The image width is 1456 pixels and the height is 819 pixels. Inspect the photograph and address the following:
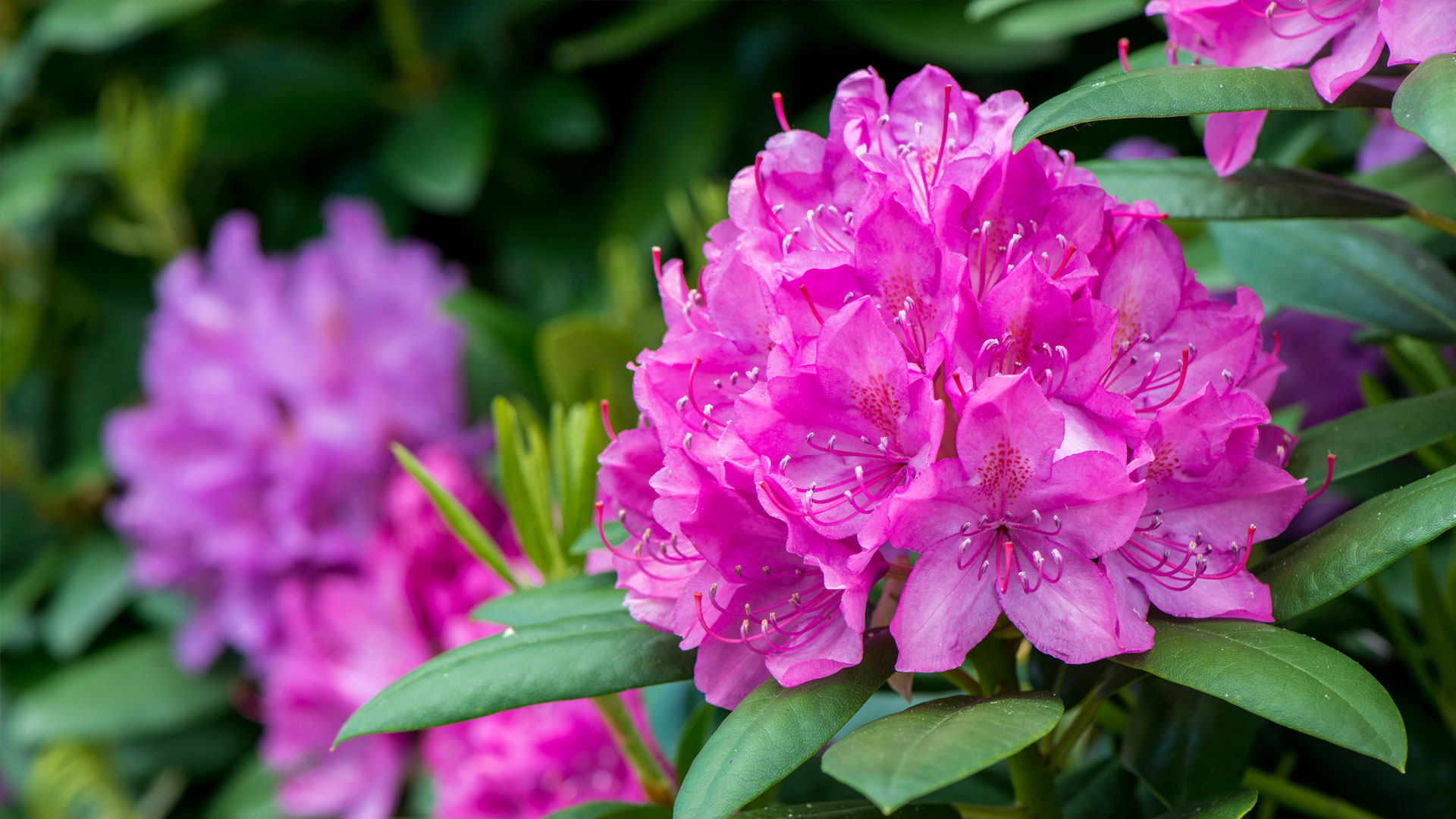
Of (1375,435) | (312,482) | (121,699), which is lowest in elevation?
(121,699)

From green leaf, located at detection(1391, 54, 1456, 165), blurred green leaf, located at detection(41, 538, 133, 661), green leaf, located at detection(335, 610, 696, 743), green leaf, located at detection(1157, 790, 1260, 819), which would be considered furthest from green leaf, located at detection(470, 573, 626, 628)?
blurred green leaf, located at detection(41, 538, 133, 661)

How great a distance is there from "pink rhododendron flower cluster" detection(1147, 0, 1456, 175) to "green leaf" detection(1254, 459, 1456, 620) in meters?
0.17

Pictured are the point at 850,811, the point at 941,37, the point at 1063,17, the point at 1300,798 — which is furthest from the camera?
the point at 941,37

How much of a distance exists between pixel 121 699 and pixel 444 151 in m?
0.80

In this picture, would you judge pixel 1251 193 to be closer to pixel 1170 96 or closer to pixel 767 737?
pixel 1170 96

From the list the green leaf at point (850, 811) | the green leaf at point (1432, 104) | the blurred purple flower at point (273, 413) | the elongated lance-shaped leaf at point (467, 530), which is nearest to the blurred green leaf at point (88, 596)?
the blurred purple flower at point (273, 413)

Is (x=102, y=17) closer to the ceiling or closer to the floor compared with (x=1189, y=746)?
closer to the ceiling

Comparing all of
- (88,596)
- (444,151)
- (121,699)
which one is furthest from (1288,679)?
(88,596)

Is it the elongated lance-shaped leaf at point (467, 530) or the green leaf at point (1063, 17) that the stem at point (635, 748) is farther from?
the green leaf at point (1063, 17)

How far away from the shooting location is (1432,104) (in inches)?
17.4

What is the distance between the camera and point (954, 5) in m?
1.33

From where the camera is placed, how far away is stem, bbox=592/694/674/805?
2.18ft

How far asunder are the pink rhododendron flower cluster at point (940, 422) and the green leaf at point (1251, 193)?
0.25 feet

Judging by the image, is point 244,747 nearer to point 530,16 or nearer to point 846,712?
point 530,16
